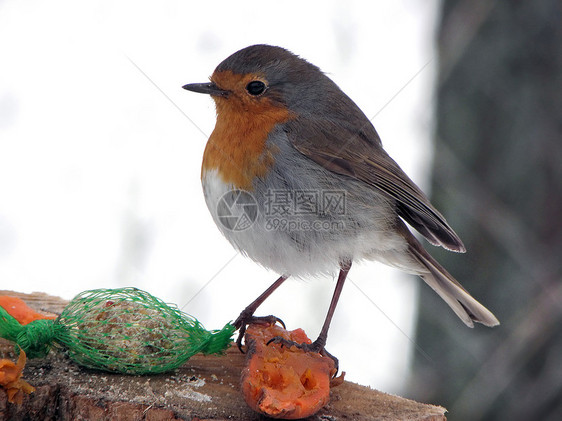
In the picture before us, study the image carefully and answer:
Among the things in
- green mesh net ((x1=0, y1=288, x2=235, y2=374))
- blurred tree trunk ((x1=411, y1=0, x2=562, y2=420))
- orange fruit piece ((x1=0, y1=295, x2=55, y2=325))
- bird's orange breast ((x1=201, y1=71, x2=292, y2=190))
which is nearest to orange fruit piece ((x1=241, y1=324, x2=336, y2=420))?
green mesh net ((x1=0, y1=288, x2=235, y2=374))

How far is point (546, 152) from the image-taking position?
349 cm

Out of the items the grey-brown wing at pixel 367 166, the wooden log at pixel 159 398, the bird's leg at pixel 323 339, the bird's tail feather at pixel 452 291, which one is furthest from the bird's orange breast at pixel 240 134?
the bird's tail feather at pixel 452 291

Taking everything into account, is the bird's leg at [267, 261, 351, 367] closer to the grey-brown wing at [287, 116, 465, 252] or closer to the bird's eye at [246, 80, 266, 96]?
the grey-brown wing at [287, 116, 465, 252]

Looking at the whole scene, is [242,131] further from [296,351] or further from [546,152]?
[546,152]

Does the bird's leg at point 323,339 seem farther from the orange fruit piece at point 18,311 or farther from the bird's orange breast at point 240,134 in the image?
the orange fruit piece at point 18,311

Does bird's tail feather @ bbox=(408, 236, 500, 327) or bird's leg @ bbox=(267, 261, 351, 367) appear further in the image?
bird's tail feather @ bbox=(408, 236, 500, 327)

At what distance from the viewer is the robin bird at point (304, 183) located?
2.73m

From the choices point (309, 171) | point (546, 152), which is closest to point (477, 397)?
point (546, 152)

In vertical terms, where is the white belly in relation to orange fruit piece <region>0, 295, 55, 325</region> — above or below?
above

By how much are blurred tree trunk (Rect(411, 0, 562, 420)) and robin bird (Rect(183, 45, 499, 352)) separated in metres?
0.54

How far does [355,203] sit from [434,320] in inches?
50.2

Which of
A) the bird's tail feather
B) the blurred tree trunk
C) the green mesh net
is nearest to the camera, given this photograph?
the green mesh net

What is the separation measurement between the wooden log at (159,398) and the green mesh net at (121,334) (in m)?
0.05

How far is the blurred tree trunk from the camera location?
349cm
